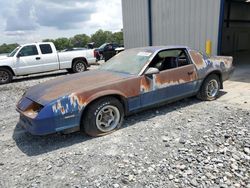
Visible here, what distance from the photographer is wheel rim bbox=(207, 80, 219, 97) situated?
557cm

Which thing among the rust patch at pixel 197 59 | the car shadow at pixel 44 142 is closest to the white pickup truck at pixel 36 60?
the car shadow at pixel 44 142

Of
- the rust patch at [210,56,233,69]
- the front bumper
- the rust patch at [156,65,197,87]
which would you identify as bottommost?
the front bumper

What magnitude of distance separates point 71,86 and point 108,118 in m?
0.84

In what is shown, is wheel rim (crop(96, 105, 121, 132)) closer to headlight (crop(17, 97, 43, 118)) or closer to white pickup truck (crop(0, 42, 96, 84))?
headlight (crop(17, 97, 43, 118))

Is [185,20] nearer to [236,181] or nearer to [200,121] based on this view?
[200,121]

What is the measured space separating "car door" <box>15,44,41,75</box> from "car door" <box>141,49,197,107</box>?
7575mm

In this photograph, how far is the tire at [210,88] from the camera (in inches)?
213

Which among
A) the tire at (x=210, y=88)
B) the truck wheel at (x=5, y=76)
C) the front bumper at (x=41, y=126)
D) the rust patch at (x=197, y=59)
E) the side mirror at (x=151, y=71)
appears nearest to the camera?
the front bumper at (x=41, y=126)

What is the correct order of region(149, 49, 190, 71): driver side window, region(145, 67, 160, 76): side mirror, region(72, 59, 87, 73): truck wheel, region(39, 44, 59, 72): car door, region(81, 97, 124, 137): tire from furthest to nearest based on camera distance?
region(72, 59, 87, 73): truck wheel, region(39, 44, 59, 72): car door, region(149, 49, 190, 71): driver side window, region(145, 67, 160, 76): side mirror, region(81, 97, 124, 137): tire

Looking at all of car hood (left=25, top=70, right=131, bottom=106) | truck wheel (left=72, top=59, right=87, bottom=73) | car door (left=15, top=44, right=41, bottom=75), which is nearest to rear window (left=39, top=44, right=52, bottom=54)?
car door (left=15, top=44, right=41, bottom=75)

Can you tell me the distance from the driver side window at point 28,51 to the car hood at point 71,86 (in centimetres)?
711

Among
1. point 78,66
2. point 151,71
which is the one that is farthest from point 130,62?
point 78,66

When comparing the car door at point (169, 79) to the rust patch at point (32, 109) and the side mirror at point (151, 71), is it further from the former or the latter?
the rust patch at point (32, 109)

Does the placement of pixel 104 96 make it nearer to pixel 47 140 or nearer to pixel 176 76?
pixel 47 140
